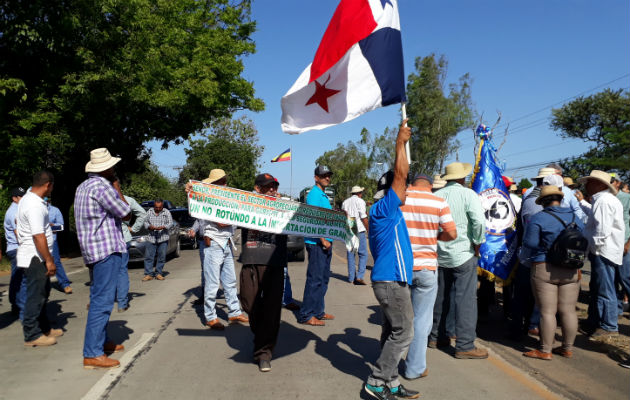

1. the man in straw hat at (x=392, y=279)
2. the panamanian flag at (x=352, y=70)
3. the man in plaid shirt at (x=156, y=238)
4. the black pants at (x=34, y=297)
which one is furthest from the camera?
the man in plaid shirt at (x=156, y=238)

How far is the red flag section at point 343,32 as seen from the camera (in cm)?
480

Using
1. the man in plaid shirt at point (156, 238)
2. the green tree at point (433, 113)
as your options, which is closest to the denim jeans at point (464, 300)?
the man in plaid shirt at point (156, 238)

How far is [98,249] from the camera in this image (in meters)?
4.85

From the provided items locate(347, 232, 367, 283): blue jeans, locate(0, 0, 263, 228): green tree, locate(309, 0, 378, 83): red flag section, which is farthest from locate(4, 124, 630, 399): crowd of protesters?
locate(0, 0, 263, 228): green tree

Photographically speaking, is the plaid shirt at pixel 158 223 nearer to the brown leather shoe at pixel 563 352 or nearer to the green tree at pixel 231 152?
the brown leather shoe at pixel 563 352

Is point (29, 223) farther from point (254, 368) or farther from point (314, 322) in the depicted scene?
point (314, 322)

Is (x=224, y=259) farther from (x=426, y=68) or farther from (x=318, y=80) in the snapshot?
(x=426, y=68)

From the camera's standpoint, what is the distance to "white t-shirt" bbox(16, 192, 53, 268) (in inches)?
212

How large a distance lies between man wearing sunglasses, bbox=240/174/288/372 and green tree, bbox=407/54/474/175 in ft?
116

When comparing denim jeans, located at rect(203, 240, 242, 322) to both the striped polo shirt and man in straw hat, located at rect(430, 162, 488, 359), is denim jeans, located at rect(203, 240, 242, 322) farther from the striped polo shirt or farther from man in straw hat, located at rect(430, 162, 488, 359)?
the striped polo shirt

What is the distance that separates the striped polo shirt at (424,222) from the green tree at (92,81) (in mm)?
11194

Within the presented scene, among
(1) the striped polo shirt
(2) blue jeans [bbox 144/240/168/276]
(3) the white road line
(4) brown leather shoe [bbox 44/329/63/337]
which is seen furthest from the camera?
(2) blue jeans [bbox 144/240/168/276]

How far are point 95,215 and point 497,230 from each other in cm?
498

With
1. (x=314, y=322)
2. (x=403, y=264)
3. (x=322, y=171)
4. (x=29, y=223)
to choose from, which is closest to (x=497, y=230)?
(x=322, y=171)
